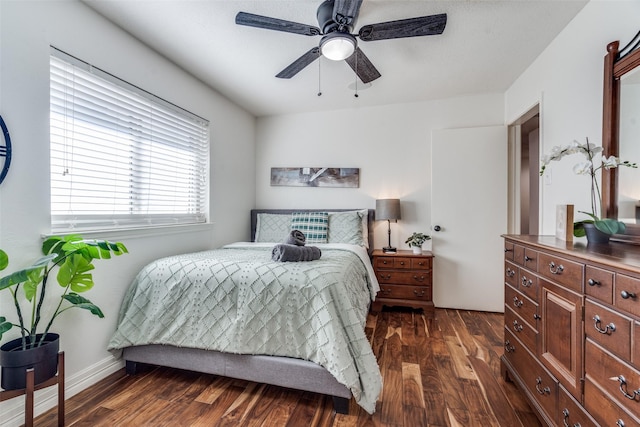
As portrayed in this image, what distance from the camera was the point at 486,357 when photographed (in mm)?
2166

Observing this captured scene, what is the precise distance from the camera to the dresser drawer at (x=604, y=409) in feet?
2.83

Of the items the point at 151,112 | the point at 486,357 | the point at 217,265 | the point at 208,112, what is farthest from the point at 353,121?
the point at 486,357

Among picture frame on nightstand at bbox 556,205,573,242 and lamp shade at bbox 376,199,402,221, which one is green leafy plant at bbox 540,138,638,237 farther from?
lamp shade at bbox 376,199,402,221

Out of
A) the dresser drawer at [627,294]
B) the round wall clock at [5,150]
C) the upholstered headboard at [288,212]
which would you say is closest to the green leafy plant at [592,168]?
the dresser drawer at [627,294]

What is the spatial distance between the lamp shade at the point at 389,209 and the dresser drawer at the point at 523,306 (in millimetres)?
1551

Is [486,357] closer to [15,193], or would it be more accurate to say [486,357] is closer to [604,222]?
[604,222]

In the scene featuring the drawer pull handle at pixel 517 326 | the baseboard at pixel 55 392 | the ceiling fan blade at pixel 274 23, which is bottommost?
the baseboard at pixel 55 392

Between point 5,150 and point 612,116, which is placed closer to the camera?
point 5,150

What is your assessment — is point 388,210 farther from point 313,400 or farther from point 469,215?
point 313,400

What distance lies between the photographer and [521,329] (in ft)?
5.22

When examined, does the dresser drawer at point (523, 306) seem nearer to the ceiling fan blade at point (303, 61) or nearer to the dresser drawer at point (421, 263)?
the dresser drawer at point (421, 263)

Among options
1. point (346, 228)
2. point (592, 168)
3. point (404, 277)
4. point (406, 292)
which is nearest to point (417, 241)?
point (404, 277)

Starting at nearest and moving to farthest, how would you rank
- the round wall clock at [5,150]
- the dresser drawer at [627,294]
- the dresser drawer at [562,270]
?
the dresser drawer at [627,294] → the dresser drawer at [562,270] → the round wall clock at [5,150]

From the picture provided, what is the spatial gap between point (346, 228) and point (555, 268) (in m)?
2.13
